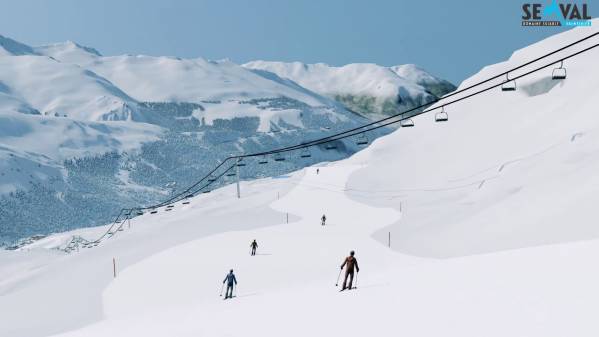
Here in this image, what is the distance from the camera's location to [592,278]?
41.0 feet

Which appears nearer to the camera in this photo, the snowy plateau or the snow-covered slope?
the snowy plateau

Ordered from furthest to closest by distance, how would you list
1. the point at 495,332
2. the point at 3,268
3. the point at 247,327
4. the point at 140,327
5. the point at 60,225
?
the point at 60,225 < the point at 3,268 < the point at 140,327 < the point at 247,327 < the point at 495,332

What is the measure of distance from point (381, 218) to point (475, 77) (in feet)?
163

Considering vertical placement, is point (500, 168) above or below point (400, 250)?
above

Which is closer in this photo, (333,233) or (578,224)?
(578,224)

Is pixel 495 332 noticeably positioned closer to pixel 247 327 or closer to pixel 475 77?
pixel 247 327

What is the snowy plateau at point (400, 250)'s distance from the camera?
12828mm

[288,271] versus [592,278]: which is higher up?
[592,278]

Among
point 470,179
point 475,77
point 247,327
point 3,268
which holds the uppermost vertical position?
point 475,77

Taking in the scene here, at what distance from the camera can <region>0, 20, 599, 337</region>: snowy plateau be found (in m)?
12.8

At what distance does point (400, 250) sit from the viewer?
126 feet

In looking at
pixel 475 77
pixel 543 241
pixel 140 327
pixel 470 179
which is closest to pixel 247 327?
pixel 140 327

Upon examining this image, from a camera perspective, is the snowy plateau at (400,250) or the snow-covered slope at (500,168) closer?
the snowy plateau at (400,250)

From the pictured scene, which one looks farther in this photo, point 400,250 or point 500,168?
point 500,168
